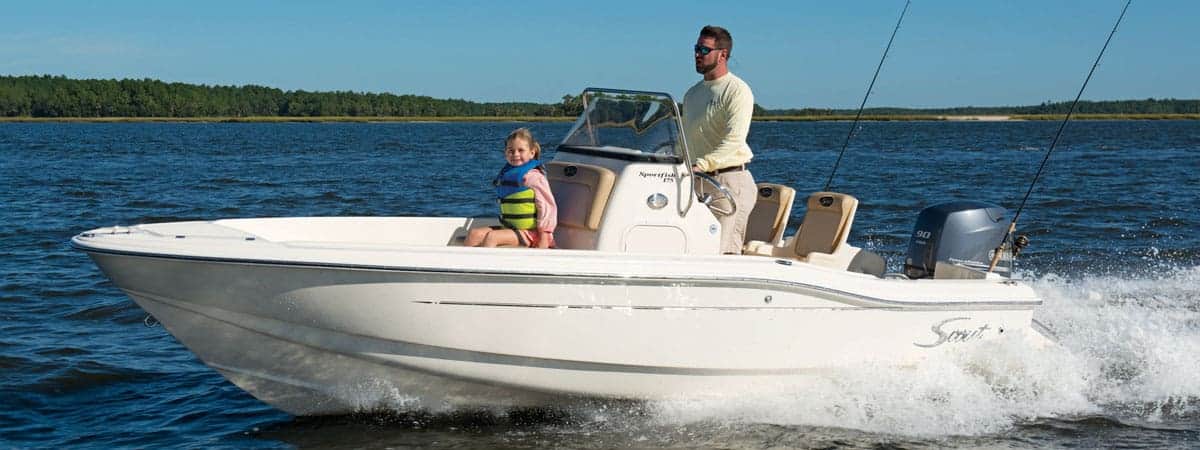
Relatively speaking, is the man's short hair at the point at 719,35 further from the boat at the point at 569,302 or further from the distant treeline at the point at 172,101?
the distant treeline at the point at 172,101

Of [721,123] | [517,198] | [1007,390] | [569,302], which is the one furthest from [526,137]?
[1007,390]

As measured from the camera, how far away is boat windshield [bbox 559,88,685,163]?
6.12 m

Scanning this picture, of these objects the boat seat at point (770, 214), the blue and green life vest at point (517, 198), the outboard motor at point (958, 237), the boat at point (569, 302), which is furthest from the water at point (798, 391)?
the boat seat at point (770, 214)

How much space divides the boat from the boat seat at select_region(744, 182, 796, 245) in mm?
867

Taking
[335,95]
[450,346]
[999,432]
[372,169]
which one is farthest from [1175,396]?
[335,95]

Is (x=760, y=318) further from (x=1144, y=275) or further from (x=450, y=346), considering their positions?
(x=1144, y=275)

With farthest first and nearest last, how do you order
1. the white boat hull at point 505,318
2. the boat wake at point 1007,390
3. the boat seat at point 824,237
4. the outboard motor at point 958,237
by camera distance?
the boat seat at point 824,237 < the outboard motor at point 958,237 < the boat wake at point 1007,390 < the white boat hull at point 505,318

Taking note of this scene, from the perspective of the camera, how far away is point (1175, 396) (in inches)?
277

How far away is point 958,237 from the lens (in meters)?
6.71

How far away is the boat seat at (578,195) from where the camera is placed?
19.9 feet

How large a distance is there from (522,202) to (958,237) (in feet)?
8.25

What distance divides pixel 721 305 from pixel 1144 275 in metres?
6.76

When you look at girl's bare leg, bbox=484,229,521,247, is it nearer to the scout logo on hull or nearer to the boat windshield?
the boat windshield

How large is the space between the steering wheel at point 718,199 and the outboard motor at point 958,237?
125cm
